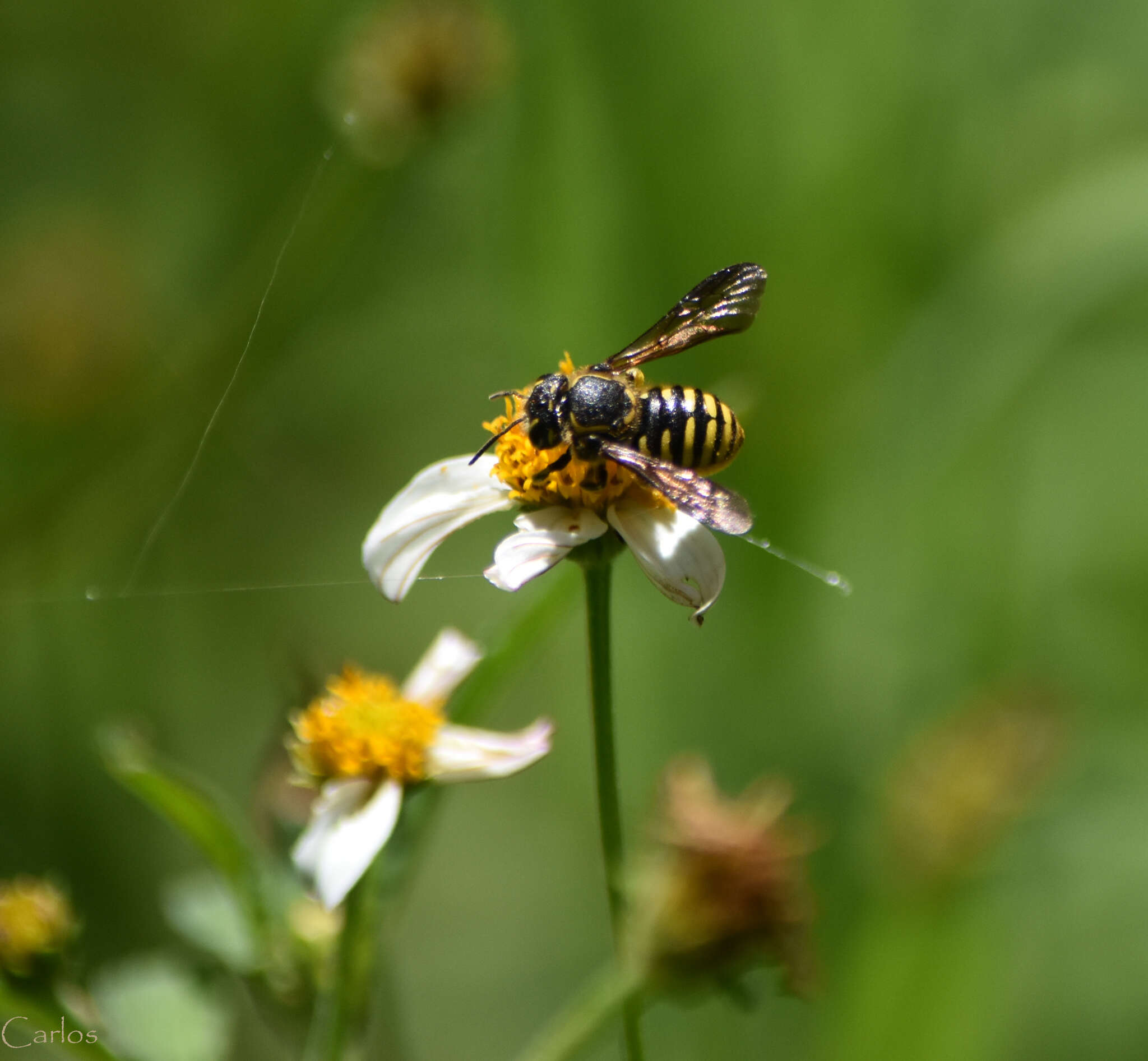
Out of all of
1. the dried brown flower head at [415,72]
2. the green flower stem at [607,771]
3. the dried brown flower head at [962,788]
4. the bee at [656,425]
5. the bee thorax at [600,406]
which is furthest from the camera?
the dried brown flower head at [415,72]

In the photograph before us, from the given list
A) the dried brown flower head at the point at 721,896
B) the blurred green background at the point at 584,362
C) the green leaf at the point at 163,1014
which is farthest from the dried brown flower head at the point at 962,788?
the green leaf at the point at 163,1014

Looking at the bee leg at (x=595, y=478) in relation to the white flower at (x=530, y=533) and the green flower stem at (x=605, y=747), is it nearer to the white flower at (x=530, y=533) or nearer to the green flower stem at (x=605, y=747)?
the white flower at (x=530, y=533)

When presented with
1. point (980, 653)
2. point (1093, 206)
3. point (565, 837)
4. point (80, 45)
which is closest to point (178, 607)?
point (565, 837)

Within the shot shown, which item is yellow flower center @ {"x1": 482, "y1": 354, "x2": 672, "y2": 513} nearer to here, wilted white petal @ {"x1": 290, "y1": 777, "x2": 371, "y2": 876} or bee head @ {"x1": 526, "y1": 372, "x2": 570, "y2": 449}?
bee head @ {"x1": 526, "y1": 372, "x2": 570, "y2": 449}

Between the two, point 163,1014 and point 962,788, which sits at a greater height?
point 962,788

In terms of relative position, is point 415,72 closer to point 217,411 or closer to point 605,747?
point 217,411

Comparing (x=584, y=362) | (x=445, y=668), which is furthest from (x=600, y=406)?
(x=584, y=362)

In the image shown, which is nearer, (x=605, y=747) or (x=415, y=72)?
(x=605, y=747)

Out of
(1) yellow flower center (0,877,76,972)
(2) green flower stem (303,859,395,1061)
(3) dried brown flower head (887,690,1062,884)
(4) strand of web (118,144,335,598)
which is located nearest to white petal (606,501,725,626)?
(2) green flower stem (303,859,395,1061)
